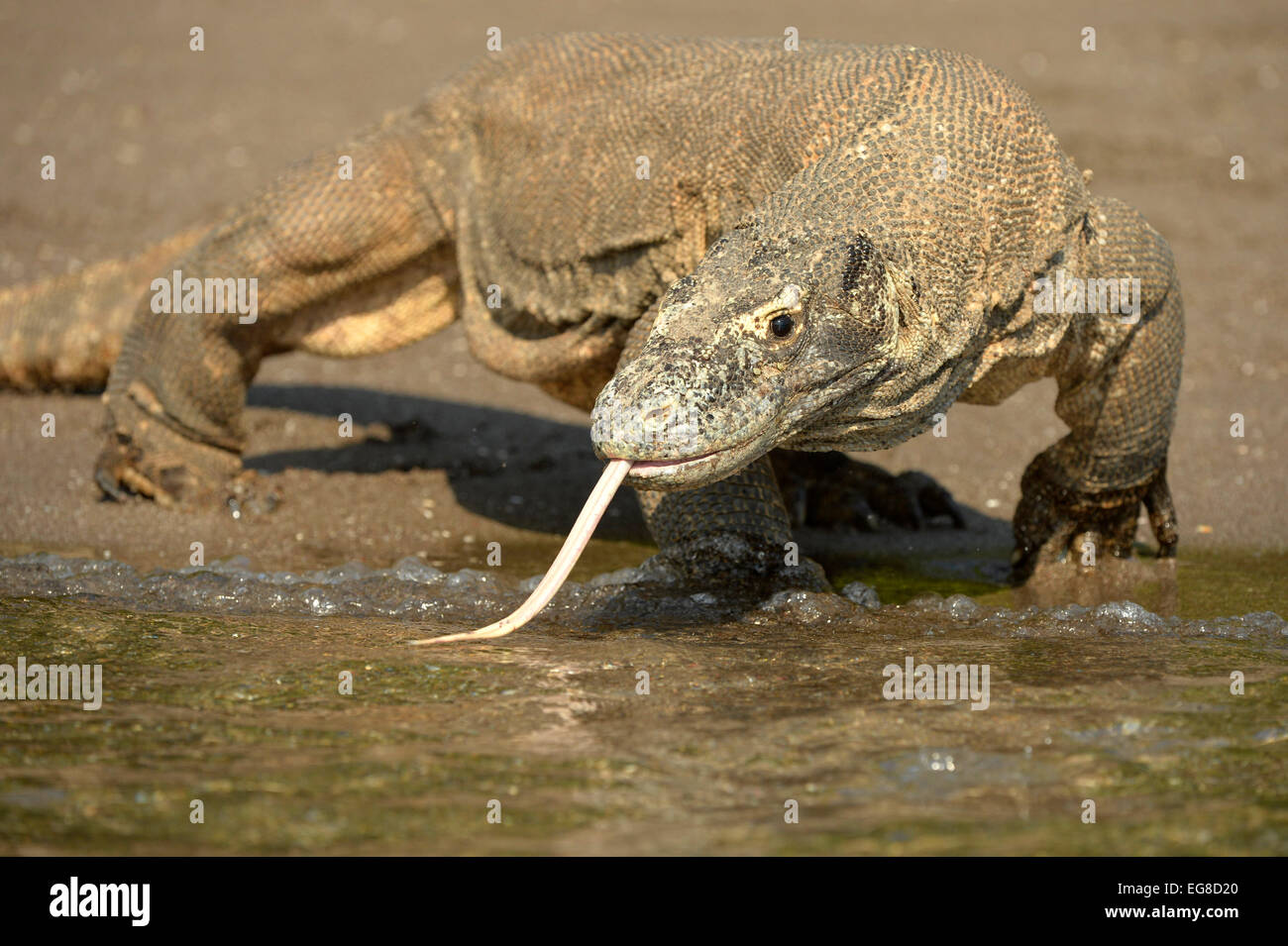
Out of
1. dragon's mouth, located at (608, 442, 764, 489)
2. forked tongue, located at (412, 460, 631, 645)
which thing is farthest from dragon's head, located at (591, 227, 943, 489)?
forked tongue, located at (412, 460, 631, 645)

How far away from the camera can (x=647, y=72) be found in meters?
6.18

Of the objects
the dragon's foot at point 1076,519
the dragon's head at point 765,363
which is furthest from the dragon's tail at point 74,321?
the dragon's head at point 765,363

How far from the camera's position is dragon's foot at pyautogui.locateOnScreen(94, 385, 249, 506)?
7.14 metres

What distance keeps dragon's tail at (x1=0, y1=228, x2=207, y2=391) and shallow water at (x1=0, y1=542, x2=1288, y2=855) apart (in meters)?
3.34

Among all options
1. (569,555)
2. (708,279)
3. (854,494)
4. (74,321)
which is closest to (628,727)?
(569,555)

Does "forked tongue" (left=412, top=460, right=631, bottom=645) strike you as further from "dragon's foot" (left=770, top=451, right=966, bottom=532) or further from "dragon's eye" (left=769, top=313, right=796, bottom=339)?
"dragon's foot" (left=770, top=451, right=966, bottom=532)

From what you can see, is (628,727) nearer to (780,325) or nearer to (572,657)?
(572,657)

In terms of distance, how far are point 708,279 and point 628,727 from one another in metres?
1.28

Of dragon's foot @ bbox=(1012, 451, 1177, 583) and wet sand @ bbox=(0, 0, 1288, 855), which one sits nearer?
wet sand @ bbox=(0, 0, 1288, 855)

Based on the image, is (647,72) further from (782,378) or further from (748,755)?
(748,755)

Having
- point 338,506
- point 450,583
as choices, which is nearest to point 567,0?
point 338,506

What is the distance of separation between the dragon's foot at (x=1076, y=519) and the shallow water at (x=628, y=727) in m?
0.72

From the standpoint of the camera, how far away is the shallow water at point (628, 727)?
318 centimetres

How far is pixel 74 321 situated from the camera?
8.63 m
